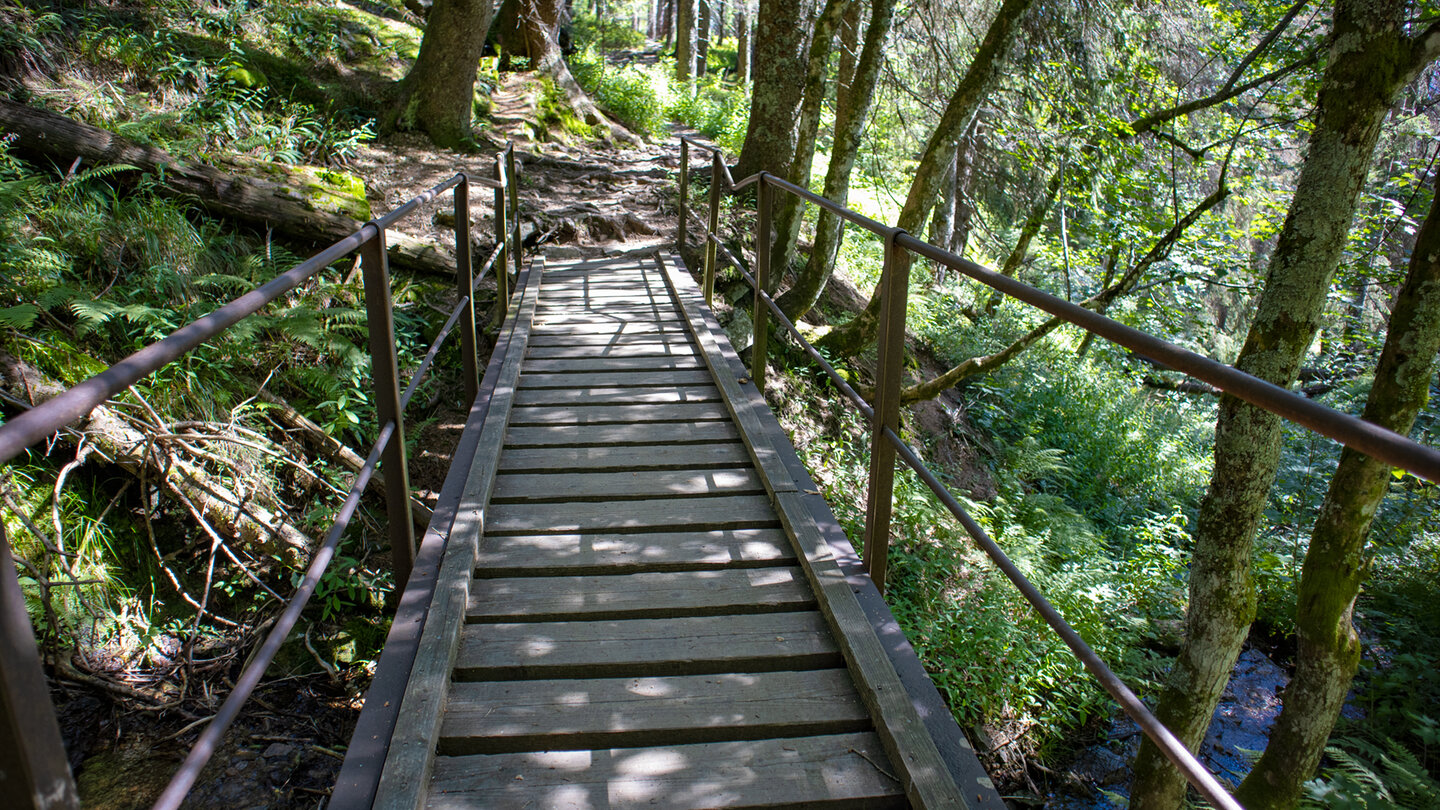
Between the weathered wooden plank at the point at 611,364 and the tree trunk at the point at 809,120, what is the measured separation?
2.61m

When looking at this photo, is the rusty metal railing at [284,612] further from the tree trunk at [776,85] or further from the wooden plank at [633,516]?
the tree trunk at [776,85]

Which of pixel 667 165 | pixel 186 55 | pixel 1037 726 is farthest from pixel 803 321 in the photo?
pixel 186 55

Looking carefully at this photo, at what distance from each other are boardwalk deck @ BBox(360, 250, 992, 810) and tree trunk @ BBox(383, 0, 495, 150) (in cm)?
811

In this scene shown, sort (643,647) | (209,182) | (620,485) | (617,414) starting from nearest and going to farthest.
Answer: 1. (643,647)
2. (620,485)
3. (617,414)
4. (209,182)

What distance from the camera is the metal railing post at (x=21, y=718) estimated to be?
94cm

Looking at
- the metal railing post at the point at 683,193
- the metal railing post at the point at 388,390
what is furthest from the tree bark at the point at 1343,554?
the metal railing post at the point at 683,193

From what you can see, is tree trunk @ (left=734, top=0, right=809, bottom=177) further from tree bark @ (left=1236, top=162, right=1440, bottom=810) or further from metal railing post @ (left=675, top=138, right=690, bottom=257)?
tree bark @ (left=1236, top=162, right=1440, bottom=810)

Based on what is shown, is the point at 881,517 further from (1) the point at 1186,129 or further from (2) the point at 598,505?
(1) the point at 1186,129

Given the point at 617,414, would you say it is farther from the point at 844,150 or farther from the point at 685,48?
the point at 685,48

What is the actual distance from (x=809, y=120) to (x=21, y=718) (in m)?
7.80

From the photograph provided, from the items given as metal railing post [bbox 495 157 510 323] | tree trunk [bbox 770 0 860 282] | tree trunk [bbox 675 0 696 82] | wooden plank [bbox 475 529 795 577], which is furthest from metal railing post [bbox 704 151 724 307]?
tree trunk [bbox 675 0 696 82]

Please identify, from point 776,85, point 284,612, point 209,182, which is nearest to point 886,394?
point 284,612

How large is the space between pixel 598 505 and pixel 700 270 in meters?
6.04

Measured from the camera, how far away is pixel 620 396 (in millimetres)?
4801
